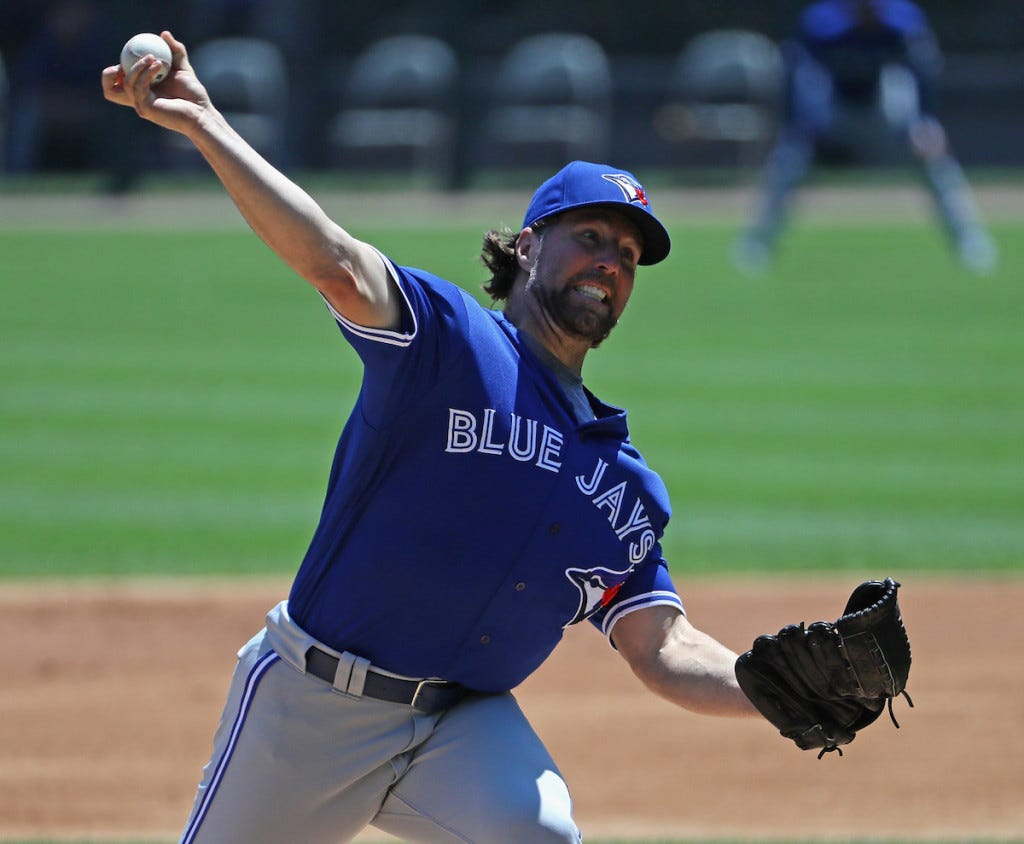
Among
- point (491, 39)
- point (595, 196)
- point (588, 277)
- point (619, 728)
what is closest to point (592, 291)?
point (588, 277)

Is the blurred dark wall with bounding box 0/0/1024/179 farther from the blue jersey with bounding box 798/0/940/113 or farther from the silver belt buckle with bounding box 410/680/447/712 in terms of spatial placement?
the silver belt buckle with bounding box 410/680/447/712

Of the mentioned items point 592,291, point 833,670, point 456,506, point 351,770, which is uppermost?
point 592,291

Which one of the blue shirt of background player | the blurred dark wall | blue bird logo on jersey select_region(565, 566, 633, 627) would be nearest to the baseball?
blue bird logo on jersey select_region(565, 566, 633, 627)

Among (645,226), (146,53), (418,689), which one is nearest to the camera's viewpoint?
(146,53)

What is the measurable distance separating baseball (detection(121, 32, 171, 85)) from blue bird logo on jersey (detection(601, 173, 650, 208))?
0.92 metres

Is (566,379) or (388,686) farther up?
(566,379)

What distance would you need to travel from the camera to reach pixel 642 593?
339cm

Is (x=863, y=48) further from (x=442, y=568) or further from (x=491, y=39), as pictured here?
(x=442, y=568)

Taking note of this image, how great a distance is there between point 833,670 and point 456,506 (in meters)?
0.79

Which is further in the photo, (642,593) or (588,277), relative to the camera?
(642,593)

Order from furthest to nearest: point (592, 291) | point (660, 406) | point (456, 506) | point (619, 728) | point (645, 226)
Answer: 1. point (660, 406)
2. point (619, 728)
3. point (645, 226)
4. point (592, 291)
5. point (456, 506)

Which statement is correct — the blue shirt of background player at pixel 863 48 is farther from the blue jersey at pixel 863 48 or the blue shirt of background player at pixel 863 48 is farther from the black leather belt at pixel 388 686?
the black leather belt at pixel 388 686

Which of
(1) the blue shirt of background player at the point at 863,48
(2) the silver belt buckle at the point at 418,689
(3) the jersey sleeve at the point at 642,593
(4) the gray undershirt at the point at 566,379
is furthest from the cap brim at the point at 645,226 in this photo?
(1) the blue shirt of background player at the point at 863,48

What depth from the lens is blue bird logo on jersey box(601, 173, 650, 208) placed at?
3.25 metres
